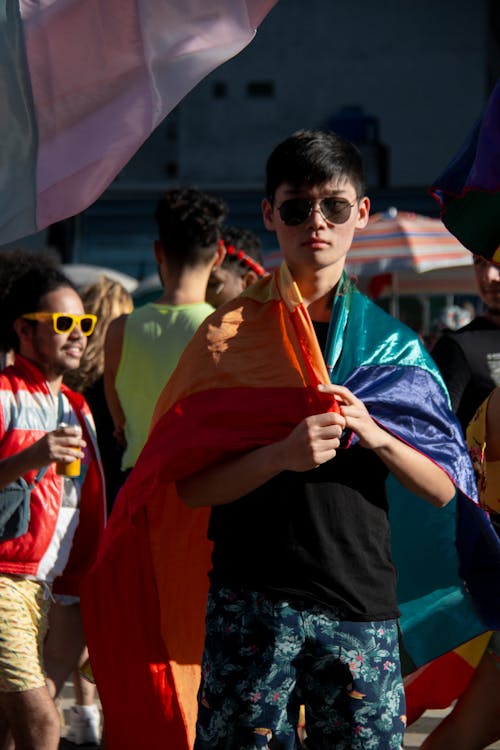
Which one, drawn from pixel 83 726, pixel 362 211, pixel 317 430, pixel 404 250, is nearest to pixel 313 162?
pixel 362 211

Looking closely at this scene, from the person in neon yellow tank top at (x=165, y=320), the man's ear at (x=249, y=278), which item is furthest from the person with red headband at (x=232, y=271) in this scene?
the person in neon yellow tank top at (x=165, y=320)

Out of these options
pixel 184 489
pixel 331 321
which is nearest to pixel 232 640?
pixel 184 489

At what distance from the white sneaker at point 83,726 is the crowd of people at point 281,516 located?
161 cm

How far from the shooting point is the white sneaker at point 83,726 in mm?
5719

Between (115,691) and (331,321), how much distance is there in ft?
4.01

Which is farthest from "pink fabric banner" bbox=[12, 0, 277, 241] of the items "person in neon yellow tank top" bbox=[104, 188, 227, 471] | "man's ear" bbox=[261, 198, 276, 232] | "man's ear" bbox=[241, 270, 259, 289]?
"man's ear" bbox=[241, 270, 259, 289]

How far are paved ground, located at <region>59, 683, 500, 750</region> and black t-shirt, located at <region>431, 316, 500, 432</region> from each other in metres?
1.94

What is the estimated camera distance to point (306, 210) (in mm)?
3484

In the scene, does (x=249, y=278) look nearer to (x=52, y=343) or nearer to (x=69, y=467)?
(x=52, y=343)

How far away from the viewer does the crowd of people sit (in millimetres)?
3225

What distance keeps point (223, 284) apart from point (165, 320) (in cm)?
101

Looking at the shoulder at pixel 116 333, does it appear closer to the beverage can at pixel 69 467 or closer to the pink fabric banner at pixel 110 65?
the beverage can at pixel 69 467

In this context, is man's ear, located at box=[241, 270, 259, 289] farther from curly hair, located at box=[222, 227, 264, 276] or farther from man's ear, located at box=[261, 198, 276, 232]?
man's ear, located at box=[261, 198, 276, 232]

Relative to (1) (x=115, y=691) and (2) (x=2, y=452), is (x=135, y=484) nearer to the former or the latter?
(1) (x=115, y=691)
